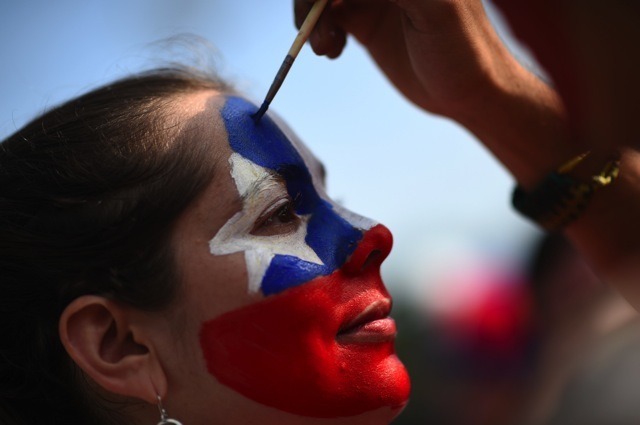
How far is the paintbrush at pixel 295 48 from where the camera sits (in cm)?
177

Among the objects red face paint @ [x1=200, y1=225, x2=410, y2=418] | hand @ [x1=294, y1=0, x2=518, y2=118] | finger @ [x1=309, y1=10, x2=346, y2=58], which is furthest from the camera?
finger @ [x1=309, y1=10, x2=346, y2=58]

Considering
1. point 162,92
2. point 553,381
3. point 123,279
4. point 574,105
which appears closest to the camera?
point 574,105

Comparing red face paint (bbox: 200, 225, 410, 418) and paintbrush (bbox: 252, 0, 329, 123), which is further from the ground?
paintbrush (bbox: 252, 0, 329, 123)

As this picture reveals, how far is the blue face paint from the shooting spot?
1.71m

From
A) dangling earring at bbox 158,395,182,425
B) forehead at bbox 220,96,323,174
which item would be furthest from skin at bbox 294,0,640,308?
dangling earring at bbox 158,395,182,425

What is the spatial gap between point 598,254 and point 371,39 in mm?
928

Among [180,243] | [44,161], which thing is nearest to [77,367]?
[180,243]

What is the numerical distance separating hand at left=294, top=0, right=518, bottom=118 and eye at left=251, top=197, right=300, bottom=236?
0.47 m

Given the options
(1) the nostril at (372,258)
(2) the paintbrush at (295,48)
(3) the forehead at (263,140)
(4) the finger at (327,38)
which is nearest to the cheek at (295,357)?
(1) the nostril at (372,258)

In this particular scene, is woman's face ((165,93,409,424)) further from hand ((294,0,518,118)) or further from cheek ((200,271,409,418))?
hand ((294,0,518,118))

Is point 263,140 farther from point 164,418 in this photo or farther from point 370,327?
point 164,418

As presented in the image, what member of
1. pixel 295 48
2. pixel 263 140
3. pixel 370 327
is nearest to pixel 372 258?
pixel 370 327

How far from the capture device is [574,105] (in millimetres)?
1113

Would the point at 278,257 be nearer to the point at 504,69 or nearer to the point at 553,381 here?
the point at 504,69
